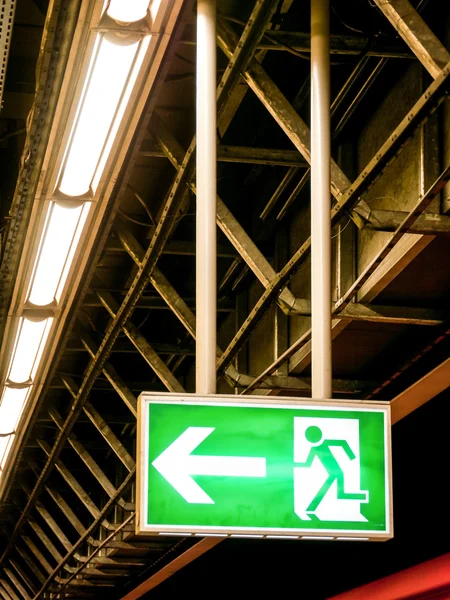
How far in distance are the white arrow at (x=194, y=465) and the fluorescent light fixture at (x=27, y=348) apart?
198 inches

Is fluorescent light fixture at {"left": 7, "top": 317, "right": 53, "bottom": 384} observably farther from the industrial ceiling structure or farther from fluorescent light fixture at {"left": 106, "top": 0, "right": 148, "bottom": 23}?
fluorescent light fixture at {"left": 106, "top": 0, "right": 148, "bottom": 23}

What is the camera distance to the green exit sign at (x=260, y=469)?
5395 millimetres

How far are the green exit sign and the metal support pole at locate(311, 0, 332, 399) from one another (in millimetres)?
573

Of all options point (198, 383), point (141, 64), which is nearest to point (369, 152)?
point (141, 64)

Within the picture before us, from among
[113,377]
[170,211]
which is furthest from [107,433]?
[170,211]

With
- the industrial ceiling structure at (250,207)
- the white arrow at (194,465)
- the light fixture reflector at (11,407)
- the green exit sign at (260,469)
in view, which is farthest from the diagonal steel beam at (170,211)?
the white arrow at (194,465)

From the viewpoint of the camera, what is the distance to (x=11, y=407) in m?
12.9

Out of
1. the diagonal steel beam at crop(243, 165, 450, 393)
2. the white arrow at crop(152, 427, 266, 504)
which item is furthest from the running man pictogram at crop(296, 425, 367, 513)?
the diagonal steel beam at crop(243, 165, 450, 393)

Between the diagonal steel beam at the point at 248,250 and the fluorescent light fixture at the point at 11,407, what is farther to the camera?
the fluorescent light fixture at the point at 11,407

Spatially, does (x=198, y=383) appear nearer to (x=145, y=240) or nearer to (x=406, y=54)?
(x=406, y=54)

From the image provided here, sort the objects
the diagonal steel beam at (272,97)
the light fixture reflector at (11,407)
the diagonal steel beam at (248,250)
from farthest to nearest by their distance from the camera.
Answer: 1. the light fixture reflector at (11,407)
2. the diagonal steel beam at (248,250)
3. the diagonal steel beam at (272,97)

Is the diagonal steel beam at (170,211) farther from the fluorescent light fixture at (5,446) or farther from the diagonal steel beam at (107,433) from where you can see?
the fluorescent light fixture at (5,446)

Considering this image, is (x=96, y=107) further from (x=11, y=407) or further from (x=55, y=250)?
(x=11, y=407)

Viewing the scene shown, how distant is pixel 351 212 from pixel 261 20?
1.15 metres
